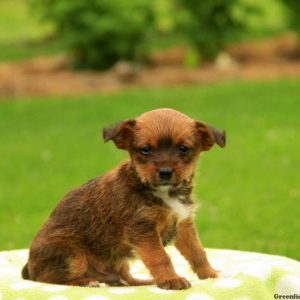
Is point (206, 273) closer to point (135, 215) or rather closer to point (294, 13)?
point (135, 215)

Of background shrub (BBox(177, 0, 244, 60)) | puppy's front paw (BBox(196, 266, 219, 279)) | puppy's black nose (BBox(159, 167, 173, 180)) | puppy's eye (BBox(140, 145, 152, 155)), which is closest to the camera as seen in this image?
puppy's black nose (BBox(159, 167, 173, 180))

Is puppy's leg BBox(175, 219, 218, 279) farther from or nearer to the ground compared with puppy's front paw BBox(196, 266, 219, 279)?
farther from the ground

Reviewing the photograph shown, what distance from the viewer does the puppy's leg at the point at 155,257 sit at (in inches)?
228

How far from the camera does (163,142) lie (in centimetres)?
565

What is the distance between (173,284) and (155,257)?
0.23 m

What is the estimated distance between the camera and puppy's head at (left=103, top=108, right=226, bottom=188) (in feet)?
18.4

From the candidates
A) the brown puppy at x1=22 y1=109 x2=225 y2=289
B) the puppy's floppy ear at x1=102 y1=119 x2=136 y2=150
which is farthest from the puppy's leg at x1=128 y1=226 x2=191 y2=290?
the puppy's floppy ear at x1=102 y1=119 x2=136 y2=150

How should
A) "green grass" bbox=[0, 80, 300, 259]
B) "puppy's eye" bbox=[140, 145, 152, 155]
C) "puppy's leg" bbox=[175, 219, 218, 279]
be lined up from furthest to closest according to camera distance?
"green grass" bbox=[0, 80, 300, 259], "puppy's leg" bbox=[175, 219, 218, 279], "puppy's eye" bbox=[140, 145, 152, 155]

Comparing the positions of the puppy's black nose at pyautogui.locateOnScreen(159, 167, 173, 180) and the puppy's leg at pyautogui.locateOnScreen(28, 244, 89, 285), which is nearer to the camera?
the puppy's black nose at pyautogui.locateOnScreen(159, 167, 173, 180)

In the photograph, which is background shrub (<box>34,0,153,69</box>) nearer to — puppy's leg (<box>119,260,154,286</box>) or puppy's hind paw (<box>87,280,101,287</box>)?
puppy's leg (<box>119,260,154,286</box>)

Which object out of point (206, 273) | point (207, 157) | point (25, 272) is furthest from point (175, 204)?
point (207, 157)

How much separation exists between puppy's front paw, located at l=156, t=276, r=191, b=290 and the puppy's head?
0.67m

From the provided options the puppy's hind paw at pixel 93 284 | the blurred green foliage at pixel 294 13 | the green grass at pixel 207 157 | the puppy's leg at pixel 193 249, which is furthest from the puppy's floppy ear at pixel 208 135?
the blurred green foliage at pixel 294 13

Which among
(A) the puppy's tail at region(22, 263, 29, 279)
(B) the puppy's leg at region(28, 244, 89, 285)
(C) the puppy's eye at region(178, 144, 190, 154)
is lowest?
(A) the puppy's tail at region(22, 263, 29, 279)
